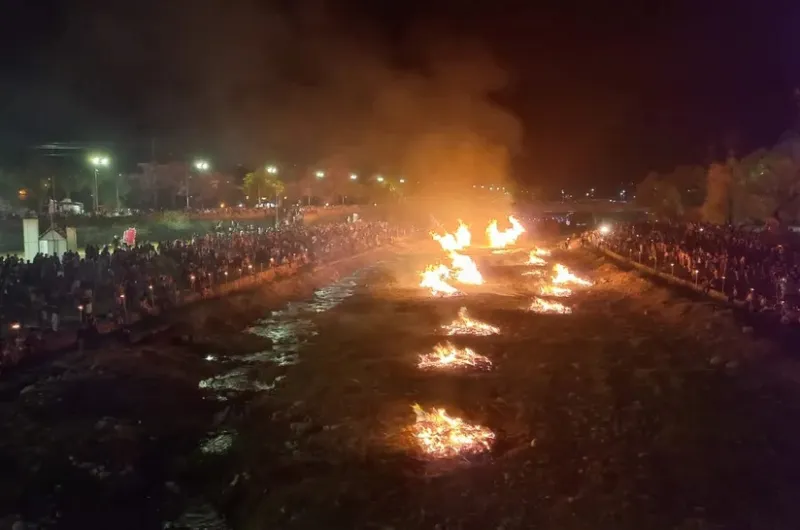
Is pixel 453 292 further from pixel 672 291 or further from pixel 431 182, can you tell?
pixel 431 182

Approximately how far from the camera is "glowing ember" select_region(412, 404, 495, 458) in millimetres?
15480

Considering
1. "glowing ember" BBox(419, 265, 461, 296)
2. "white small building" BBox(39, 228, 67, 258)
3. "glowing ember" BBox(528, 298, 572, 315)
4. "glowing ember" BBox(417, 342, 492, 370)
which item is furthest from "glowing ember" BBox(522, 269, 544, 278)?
"white small building" BBox(39, 228, 67, 258)

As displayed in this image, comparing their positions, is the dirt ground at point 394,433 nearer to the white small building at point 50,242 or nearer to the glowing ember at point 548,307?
the glowing ember at point 548,307

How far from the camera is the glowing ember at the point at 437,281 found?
41.4 m

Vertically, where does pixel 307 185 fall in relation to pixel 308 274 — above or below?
above

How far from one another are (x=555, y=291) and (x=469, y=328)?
13.6m

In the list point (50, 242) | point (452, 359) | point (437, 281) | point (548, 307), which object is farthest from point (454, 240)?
point (452, 359)

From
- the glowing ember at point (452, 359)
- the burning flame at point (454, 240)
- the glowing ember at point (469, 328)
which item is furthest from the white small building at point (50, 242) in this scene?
the burning flame at point (454, 240)

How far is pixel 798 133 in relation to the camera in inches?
2106

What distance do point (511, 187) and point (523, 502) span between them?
517 feet

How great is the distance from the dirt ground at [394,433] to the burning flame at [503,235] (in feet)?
189

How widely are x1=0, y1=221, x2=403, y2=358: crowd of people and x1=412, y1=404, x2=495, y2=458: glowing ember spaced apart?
11.3 m

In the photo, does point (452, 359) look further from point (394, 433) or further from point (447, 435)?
point (394, 433)

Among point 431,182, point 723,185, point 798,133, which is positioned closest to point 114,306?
point 798,133
